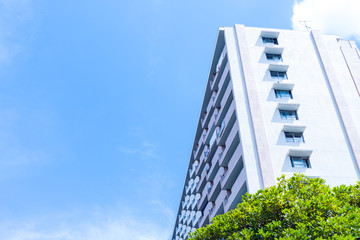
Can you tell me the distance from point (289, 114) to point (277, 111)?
3.64 ft

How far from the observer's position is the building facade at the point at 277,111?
29453 millimetres

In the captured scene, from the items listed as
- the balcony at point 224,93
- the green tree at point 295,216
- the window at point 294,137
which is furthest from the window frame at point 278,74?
the green tree at point 295,216

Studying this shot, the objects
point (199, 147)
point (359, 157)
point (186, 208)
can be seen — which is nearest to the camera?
point (359, 157)

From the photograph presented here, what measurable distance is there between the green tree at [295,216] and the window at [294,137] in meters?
11.9

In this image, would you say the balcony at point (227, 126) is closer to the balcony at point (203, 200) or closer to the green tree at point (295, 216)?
the balcony at point (203, 200)

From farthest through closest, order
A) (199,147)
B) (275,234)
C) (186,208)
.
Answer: (186,208) < (199,147) < (275,234)

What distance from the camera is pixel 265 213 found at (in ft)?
56.4

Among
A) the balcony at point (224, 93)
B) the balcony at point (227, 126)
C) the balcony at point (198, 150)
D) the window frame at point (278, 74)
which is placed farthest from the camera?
the balcony at point (198, 150)

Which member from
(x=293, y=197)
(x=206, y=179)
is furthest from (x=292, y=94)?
(x=293, y=197)

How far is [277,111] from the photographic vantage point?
32.5 meters

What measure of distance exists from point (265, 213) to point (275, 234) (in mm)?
1635

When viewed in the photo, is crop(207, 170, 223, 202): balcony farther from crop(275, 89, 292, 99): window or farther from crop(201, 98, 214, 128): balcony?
crop(275, 89, 292, 99): window

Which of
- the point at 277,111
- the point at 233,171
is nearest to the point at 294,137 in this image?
the point at 277,111

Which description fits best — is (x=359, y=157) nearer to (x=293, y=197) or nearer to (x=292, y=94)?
(x=292, y=94)
